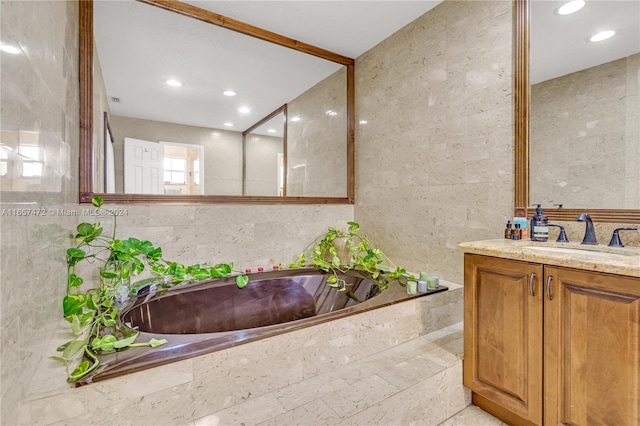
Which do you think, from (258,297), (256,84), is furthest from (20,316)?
(256,84)

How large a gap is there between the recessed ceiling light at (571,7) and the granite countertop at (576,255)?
4.03ft

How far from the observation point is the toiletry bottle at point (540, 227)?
1.57m

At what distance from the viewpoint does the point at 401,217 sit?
255cm

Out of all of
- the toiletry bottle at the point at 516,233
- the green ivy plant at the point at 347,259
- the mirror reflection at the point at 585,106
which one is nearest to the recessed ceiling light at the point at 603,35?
the mirror reflection at the point at 585,106

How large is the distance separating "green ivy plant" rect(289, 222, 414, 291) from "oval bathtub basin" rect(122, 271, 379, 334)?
0.08 m

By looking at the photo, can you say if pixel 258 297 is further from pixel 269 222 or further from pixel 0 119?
pixel 0 119

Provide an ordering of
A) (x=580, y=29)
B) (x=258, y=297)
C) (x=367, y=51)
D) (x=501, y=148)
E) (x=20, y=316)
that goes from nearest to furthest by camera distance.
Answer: (x=20, y=316) → (x=580, y=29) → (x=501, y=148) → (x=258, y=297) → (x=367, y=51)

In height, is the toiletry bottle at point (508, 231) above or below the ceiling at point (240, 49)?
below

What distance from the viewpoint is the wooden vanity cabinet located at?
3.22 ft

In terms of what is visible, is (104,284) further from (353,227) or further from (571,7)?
(571,7)

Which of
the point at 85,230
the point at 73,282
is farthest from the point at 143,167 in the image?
the point at 73,282

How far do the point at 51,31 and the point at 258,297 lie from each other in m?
1.79

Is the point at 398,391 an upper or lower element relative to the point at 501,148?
lower

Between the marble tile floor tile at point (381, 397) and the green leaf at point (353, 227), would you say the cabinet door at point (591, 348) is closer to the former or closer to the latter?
the marble tile floor tile at point (381, 397)
